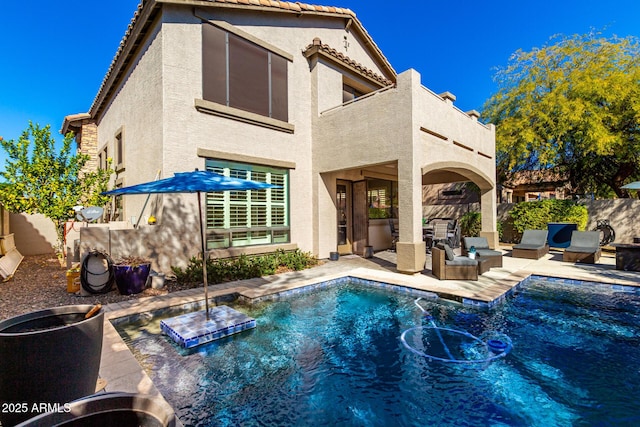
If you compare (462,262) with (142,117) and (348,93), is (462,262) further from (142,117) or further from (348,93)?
(142,117)

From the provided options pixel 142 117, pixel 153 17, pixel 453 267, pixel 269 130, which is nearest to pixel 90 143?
pixel 142 117

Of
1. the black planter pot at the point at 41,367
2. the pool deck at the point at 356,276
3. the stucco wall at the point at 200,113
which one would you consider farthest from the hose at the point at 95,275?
the black planter pot at the point at 41,367

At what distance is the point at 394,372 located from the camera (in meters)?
4.05

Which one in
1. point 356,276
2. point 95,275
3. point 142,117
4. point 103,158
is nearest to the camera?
point 95,275

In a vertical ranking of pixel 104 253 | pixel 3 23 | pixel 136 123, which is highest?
pixel 3 23

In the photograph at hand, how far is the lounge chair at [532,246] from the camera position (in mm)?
11430

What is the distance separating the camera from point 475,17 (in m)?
18.2

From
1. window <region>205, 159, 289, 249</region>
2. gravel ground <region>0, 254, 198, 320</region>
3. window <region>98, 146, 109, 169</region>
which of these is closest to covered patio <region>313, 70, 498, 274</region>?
window <region>205, 159, 289, 249</region>

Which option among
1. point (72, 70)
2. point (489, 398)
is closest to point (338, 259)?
point (489, 398)

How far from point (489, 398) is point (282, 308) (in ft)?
13.7

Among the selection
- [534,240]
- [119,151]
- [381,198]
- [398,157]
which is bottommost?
[534,240]

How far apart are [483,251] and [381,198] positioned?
5.45 metres

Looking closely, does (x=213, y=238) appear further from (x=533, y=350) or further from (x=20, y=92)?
(x=20, y=92)

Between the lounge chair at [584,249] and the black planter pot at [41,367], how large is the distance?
13.4 m
